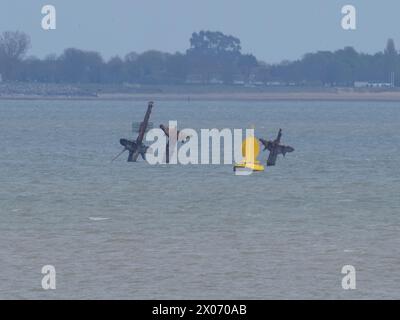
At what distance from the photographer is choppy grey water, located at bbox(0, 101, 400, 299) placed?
39219 millimetres

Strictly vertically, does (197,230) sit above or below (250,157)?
above

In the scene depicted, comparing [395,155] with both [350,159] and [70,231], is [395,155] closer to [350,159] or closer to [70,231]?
[350,159]

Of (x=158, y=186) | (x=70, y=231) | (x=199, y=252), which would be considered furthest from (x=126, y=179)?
(x=199, y=252)

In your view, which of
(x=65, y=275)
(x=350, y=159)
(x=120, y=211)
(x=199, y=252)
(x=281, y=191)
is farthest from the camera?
(x=350, y=159)

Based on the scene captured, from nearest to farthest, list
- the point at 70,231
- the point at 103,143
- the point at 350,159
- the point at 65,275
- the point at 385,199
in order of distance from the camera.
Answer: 1. the point at 65,275
2. the point at 70,231
3. the point at 385,199
4. the point at 350,159
5. the point at 103,143

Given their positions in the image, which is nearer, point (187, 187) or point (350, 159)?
point (187, 187)

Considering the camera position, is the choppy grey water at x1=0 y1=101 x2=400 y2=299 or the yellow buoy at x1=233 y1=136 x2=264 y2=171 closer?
the choppy grey water at x1=0 y1=101 x2=400 y2=299

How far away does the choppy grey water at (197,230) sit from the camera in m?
39.2

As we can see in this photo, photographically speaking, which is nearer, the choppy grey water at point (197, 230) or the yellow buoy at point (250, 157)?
the choppy grey water at point (197, 230)

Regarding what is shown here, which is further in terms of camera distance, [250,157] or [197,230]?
[250,157]

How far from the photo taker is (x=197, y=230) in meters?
50.7
